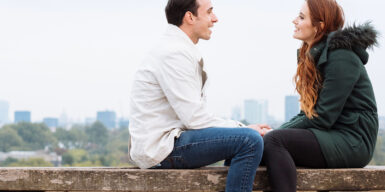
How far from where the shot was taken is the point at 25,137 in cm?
15812

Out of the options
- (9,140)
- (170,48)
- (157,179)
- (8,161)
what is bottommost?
(9,140)

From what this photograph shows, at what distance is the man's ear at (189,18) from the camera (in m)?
4.06

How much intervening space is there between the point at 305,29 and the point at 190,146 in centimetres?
129

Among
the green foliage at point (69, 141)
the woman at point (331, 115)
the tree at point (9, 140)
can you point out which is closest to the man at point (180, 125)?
the woman at point (331, 115)

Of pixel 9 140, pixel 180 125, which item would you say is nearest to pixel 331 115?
pixel 180 125

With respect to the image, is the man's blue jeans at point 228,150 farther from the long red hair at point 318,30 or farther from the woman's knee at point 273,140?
the long red hair at point 318,30

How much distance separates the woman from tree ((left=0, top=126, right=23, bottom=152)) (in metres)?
152

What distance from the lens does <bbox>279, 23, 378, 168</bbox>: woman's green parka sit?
3.89 m

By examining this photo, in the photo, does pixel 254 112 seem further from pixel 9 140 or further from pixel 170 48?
pixel 170 48

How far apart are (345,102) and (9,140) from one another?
159 m

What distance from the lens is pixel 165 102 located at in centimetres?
388

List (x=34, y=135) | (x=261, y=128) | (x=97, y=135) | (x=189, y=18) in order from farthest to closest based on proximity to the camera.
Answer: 1. (x=97, y=135)
2. (x=34, y=135)
3. (x=261, y=128)
4. (x=189, y=18)

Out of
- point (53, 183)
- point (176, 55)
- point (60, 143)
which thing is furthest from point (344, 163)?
point (60, 143)

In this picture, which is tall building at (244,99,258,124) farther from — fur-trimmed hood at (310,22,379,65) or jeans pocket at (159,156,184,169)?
jeans pocket at (159,156,184,169)
